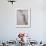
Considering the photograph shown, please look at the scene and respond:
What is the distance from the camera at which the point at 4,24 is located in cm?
484

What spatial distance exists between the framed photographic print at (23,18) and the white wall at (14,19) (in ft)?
0.38

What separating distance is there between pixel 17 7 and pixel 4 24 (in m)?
0.81

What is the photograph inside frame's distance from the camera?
4.89 metres

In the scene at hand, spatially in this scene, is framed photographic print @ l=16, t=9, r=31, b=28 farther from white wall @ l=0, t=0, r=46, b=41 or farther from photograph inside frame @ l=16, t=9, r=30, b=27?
white wall @ l=0, t=0, r=46, b=41

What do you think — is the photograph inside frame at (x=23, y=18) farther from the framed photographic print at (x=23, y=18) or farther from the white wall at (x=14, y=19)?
the white wall at (x=14, y=19)

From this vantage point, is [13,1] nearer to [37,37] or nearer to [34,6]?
[34,6]

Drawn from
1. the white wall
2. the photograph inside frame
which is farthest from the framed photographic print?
the white wall

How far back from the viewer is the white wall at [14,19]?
190 inches

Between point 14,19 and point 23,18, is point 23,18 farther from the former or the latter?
point 14,19

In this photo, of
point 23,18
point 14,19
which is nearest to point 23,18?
point 23,18

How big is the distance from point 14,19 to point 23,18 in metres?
0.35

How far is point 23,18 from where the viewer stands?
4.90 m

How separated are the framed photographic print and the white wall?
115mm

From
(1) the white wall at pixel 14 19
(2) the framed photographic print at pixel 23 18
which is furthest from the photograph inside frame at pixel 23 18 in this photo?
(1) the white wall at pixel 14 19
